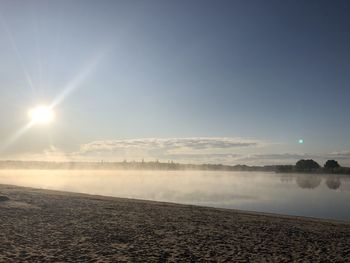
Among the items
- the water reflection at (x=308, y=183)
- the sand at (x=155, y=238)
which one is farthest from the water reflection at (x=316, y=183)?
the sand at (x=155, y=238)

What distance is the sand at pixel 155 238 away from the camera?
15156mm

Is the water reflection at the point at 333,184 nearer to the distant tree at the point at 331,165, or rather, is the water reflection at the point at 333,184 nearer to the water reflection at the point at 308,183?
the water reflection at the point at 308,183

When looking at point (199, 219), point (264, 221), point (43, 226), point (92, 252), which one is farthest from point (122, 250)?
point (264, 221)

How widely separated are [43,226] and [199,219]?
11154mm

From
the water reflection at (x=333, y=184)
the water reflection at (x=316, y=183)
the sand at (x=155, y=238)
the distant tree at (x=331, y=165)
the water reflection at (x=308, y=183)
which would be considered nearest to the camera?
the sand at (x=155, y=238)

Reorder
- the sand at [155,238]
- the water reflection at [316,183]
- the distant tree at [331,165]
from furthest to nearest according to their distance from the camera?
the distant tree at [331,165] → the water reflection at [316,183] → the sand at [155,238]

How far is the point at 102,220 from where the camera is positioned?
2462 cm

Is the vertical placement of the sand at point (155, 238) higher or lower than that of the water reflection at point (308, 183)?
higher

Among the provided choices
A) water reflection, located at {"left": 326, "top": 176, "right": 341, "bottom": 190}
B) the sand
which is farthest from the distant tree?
the sand

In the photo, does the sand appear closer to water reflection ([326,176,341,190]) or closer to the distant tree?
water reflection ([326,176,341,190])

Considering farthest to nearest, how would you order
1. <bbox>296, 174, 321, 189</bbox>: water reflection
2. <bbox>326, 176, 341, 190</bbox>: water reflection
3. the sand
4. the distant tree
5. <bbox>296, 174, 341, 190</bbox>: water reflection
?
1. the distant tree
2. <bbox>296, 174, 321, 189</bbox>: water reflection
3. <bbox>296, 174, 341, 190</bbox>: water reflection
4. <bbox>326, 176, 341, 190</bbox>: water reflection
5. the sand

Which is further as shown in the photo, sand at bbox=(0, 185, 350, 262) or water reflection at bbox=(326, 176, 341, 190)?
water reflection at bbox=(326, 176, 341, 190)

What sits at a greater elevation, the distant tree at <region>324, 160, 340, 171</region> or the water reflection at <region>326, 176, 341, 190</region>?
the distant tree at <region>324, 160, 340, 171</region>

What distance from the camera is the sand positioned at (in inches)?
597
